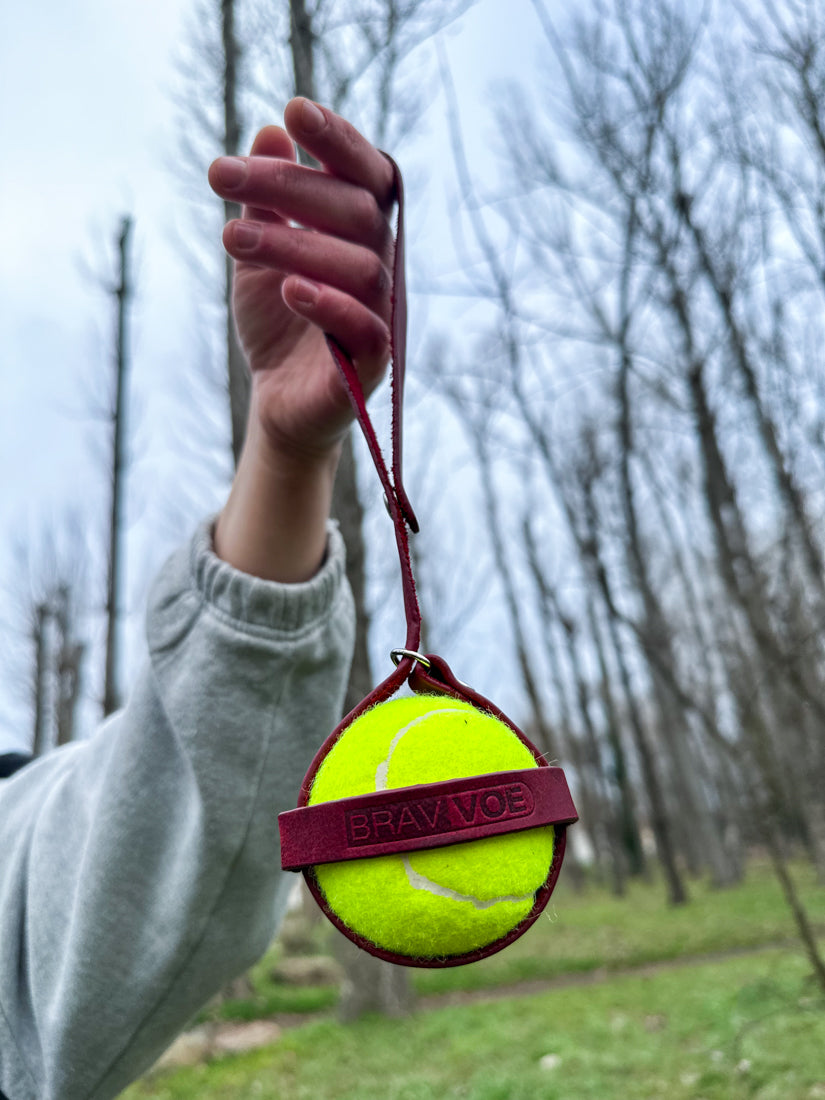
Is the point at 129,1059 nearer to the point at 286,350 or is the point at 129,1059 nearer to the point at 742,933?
the point at 286,350

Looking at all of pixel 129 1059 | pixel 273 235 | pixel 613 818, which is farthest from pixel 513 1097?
pixel 613 818

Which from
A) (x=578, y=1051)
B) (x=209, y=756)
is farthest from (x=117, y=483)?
(x=209, y=756)

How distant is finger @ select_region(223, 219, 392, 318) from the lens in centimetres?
100

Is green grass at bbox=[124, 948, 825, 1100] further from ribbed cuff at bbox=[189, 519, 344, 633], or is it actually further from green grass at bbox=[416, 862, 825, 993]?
ribbed cuff at bbox=[189, 519, 344, 633]

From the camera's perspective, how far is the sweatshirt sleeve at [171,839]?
115 cm

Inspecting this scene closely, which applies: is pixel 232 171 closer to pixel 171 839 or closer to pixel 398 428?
pixel 398 428

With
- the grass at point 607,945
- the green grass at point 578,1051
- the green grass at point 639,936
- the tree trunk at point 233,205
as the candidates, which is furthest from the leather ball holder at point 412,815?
the grass at point 607,945

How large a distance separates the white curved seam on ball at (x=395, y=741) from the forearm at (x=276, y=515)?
1.48 ft

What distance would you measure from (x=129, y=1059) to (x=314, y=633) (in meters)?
0.72

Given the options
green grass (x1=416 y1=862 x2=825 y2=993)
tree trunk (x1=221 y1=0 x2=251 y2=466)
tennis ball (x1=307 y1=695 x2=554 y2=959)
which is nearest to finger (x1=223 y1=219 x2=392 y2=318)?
tennis ball (x1=307 y1=695 x2=554 y2=959)

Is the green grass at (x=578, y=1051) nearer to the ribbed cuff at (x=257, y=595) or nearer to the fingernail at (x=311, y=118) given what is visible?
the ribbed cuff at (x=257, y=595)

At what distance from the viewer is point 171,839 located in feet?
3.95

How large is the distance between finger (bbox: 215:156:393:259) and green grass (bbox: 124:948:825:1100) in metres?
4.46

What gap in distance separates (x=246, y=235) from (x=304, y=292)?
0.34ft
